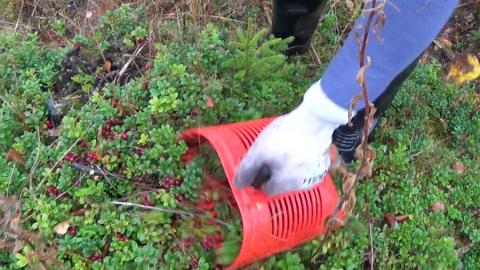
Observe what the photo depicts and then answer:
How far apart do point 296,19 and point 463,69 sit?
1.05 m

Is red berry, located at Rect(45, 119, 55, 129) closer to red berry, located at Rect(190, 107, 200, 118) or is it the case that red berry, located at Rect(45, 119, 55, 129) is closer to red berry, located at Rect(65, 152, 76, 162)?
red berry, located at Rect(65, 152, 76, 162)

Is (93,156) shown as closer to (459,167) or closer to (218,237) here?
(218,237)

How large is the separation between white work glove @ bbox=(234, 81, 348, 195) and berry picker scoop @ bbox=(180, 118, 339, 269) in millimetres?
210

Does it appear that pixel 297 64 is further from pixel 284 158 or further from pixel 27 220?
pixel 27 220

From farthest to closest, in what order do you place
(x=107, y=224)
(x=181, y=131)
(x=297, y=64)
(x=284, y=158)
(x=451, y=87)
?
(x=451, y=87) < (x=297, y=64) < (x=181, y=131) < (x=107, y=224) < (x=284, y=158)

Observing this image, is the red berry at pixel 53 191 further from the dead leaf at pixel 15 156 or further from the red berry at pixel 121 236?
the red berry at pixel 121 236

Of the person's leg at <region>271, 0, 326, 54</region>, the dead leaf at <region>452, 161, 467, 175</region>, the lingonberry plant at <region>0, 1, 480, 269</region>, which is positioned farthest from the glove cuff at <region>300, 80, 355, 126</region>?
the dead leaf at <region>452, 161, 467, 175</region>

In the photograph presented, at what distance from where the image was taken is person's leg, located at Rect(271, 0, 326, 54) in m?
2.49

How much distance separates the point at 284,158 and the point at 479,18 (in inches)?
89.6

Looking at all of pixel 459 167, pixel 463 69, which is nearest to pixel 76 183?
pixel 459 167

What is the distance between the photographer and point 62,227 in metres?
2.09

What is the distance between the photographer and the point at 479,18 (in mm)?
3270

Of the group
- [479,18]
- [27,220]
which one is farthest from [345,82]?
[479,18]

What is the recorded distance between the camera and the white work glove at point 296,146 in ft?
5.09
